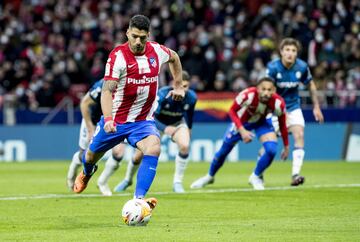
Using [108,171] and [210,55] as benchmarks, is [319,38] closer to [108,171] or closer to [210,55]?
[210,55]

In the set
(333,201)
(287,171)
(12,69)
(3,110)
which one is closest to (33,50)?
(12,69)

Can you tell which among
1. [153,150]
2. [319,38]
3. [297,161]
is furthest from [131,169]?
[319,38]

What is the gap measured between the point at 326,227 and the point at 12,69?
21.6 metres

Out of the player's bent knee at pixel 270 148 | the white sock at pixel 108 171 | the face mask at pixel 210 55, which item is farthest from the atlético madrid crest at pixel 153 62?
the face mask at pixel 210 55

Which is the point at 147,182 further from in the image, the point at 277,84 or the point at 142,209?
the point at 277,84

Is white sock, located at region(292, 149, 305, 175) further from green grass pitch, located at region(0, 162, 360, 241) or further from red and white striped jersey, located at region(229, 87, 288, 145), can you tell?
red and white striped jersey, located at region(229, 87, 288, 145)

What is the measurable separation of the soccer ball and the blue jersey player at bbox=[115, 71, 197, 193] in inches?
206

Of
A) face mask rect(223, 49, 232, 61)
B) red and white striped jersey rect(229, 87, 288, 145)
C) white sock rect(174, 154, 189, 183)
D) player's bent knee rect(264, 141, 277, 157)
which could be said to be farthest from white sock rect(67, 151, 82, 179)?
face mask rect(223, 49, 232, 61)

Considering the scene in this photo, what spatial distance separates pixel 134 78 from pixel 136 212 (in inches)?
69.9

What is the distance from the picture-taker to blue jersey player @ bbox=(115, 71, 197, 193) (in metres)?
15.8

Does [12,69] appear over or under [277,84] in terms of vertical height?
→ under

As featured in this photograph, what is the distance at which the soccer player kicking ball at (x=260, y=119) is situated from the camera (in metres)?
15.6

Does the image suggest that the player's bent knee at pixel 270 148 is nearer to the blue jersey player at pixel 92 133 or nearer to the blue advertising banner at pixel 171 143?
the blue jersey player at pixel 92 133

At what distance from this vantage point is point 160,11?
107 ft
